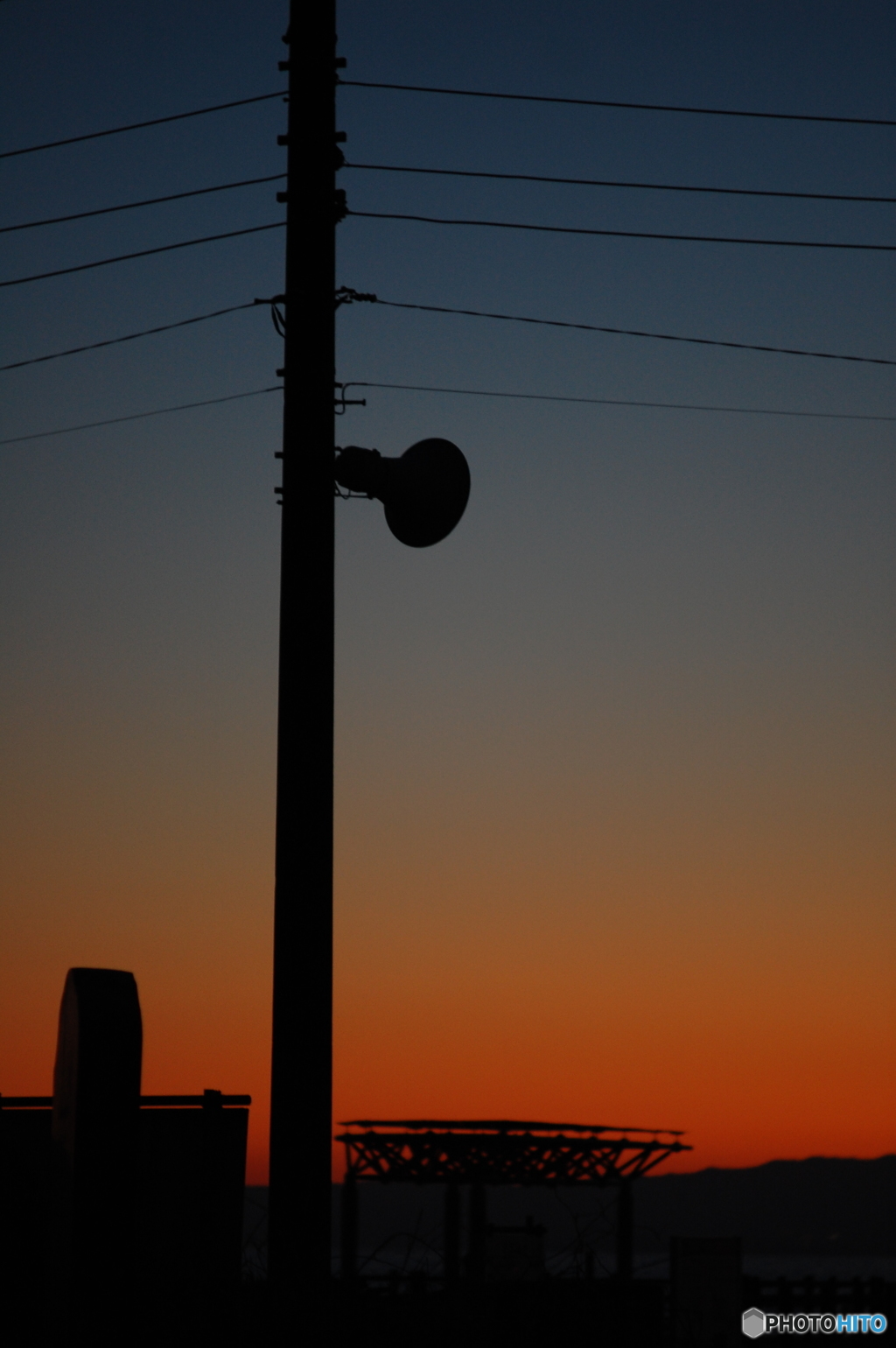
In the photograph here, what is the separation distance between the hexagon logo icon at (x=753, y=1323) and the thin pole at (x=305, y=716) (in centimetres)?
1427

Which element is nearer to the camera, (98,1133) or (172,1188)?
(98,1133)

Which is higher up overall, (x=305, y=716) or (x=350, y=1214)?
(x=305, y=716)

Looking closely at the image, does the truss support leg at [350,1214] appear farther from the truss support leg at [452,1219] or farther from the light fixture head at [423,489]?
the light fixture head at [423,489]

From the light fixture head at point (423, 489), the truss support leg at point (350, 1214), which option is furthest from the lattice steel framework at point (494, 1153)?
the light fixture head at point (423, 489)

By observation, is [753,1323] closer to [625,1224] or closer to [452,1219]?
[625,1224]

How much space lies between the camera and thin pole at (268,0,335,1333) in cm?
759

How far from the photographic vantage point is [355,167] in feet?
34.8

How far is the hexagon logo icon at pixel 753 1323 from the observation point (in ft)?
65.8

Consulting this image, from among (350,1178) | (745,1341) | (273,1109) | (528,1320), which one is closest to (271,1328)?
(273,1109)

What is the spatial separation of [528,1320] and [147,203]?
926 centimetres

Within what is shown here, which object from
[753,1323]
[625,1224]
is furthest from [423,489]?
[625,1224]

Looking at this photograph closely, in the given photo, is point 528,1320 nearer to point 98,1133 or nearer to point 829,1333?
point 98,1133

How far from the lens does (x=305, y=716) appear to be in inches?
319

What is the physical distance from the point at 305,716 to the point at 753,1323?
15876 mm
